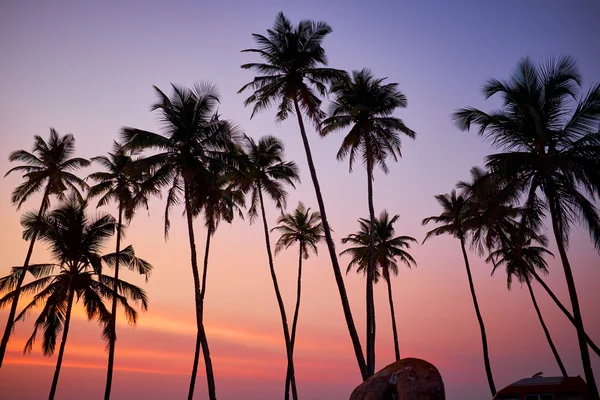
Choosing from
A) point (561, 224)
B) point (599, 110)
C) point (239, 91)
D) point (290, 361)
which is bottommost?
point (290, 361)

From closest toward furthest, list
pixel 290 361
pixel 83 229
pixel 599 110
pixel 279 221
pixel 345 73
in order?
pixel 599 110 < pixel 345 73 < pixel 83 229 < pixel 290 361 < pixel 279 221

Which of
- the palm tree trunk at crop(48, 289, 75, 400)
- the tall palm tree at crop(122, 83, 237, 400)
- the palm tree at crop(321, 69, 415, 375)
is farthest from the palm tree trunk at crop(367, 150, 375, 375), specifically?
the palm tree trunk at crop(48, 289, 75, 400)

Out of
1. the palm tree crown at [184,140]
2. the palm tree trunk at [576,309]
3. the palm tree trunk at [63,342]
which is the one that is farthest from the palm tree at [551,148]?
the palm tree trunk at [63,342]

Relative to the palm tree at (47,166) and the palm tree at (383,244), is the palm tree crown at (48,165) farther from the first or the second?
the palm tree at (383,244)

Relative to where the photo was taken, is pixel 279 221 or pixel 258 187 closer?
pixel 258 187

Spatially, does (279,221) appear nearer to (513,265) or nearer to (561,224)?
(513,265)

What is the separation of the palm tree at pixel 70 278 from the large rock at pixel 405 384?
19.9 metres

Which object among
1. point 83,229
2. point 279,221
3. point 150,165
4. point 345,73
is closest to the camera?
point 150,165

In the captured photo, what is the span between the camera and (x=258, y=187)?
113 feet

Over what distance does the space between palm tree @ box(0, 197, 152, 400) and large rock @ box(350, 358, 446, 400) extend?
783 inches

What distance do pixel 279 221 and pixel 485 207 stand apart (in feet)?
76.9

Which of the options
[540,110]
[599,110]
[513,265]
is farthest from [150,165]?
[513,265]

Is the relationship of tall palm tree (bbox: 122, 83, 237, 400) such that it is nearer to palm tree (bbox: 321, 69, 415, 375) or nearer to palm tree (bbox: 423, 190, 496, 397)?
palm tree (bbox: 321, 69, 415, 375)

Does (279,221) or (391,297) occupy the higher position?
(279,221)
